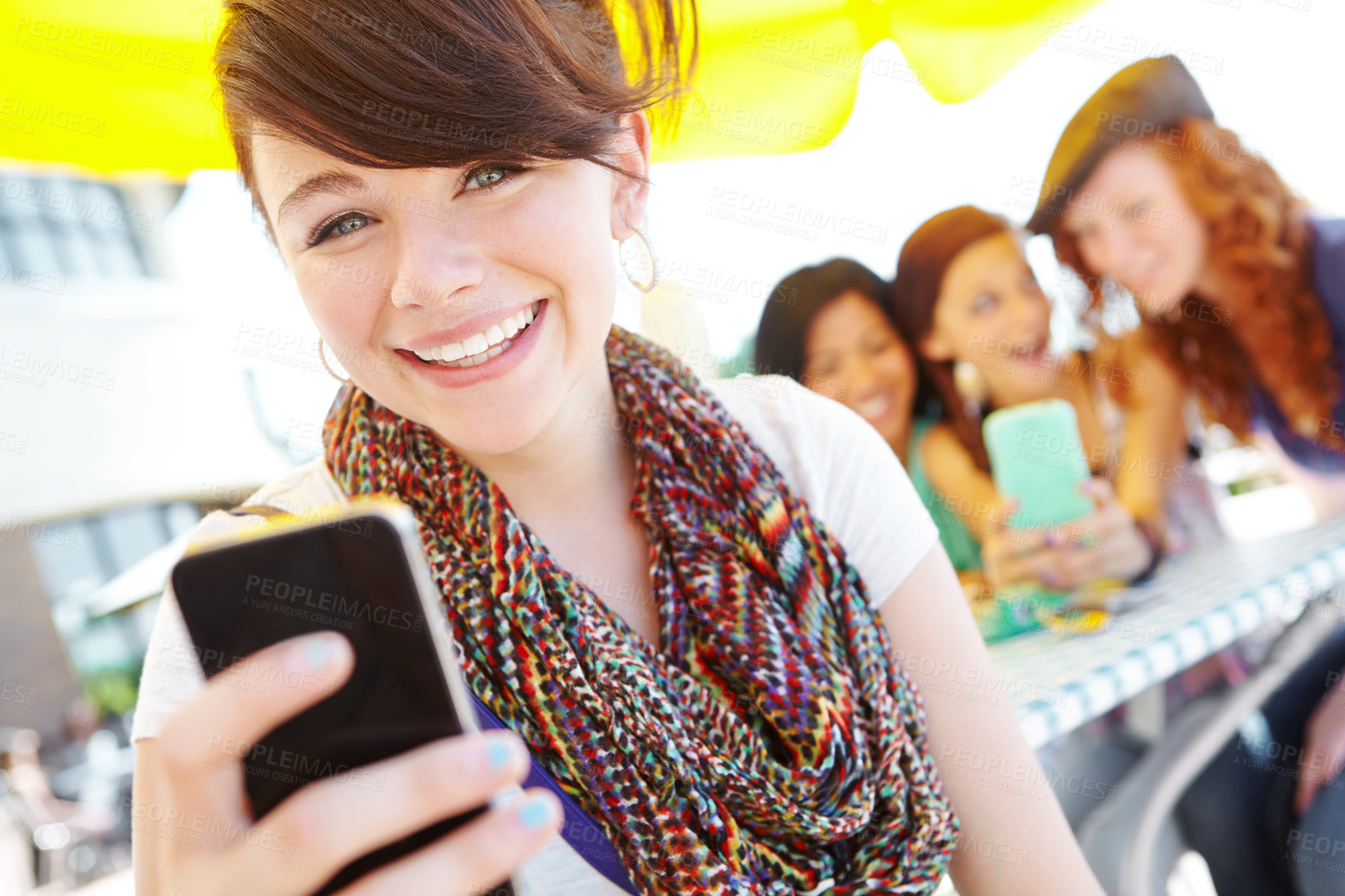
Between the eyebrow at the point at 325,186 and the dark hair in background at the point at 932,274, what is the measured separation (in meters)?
1.76

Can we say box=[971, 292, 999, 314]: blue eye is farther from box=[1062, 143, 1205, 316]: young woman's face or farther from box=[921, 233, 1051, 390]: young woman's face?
box=[1062, 143, 1205, 316]: young woman's face

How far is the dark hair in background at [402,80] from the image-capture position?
76 centimetres

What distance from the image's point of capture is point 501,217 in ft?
2.74

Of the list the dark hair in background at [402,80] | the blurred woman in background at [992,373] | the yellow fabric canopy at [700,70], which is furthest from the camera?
the blurred woman in background at [992,373]

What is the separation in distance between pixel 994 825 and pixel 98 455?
33.4 feet

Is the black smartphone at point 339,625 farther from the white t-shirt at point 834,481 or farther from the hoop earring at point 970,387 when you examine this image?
the hoop earring at point 970,387

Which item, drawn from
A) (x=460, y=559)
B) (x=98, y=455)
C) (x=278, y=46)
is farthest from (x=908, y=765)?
(x=98, y=455)

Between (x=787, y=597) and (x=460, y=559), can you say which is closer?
(x=460, y=559)

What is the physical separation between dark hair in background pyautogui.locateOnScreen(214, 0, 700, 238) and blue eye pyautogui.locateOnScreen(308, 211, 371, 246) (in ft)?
0.22

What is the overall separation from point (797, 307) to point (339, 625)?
6.17ft

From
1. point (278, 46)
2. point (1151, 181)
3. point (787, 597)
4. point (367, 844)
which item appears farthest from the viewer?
point (1151, 181)

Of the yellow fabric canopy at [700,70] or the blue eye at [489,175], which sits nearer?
the blue eye at [489,175]

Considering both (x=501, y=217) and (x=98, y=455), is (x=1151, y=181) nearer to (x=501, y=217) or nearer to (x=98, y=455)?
(x=501, y=217)

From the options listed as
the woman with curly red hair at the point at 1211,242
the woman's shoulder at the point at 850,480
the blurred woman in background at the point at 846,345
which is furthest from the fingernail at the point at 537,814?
the woman with curly red hair at the point at 1211,242
